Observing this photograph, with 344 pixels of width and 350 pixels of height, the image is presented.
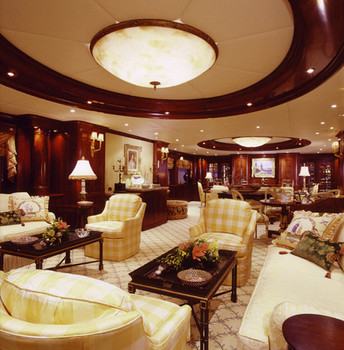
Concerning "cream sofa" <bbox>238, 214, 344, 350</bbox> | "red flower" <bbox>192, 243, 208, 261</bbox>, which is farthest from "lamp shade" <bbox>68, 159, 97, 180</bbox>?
"cream sofa" <bbox>238, 214, 344, 350</bbox>

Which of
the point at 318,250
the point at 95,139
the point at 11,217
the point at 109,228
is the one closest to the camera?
the point at 318,250

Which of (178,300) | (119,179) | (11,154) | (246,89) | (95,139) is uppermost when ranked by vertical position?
(246,89)

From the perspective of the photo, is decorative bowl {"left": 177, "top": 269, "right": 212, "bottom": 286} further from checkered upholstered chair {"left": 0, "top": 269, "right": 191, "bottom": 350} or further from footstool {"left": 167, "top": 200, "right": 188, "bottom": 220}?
footstool {"left": 167, "top": 200, "right": 188, "bottom": 220}

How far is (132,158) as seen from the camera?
8.20 metres

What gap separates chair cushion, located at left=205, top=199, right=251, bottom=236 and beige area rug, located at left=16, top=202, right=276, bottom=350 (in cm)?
69

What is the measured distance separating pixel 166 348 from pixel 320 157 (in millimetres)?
14677

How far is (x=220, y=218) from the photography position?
386 centimetres

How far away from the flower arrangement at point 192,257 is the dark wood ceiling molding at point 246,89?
2191 millimetres

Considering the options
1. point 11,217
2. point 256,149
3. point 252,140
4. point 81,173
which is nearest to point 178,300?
point 81,173

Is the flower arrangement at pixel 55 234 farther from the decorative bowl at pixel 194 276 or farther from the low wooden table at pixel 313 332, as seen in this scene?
the low wooden table at pixel 313 332

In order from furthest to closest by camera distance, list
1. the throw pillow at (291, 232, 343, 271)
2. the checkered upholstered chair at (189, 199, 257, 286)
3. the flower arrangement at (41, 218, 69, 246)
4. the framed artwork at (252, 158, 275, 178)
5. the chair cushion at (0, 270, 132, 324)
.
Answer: the framed artwork at (252, 158, 275, 178), the checkered upholstered chair at (189, 199, 257, 286), the flower arrangement at (41, 218, 69, 246), the throw pillow at (291, 232, 343, 271), the chair cushion at (0, 270, 132, 324)

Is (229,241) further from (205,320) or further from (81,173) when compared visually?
(81,173)

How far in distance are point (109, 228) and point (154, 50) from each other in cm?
268

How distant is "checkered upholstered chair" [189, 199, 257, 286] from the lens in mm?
3215
